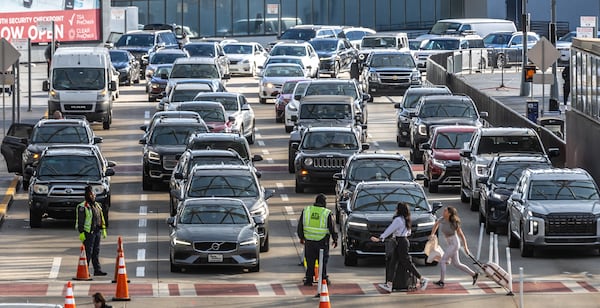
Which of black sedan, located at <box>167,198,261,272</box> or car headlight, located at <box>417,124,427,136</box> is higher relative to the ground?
car headlight, located at <box>417,124,427,136</box>

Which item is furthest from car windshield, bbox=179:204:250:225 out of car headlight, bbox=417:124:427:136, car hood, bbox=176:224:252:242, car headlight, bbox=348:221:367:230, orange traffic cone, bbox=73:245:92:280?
car headlight, bbox=417:124:427:136

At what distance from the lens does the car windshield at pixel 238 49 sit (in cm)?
7338

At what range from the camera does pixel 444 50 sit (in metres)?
76.4

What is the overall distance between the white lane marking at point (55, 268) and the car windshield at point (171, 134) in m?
10.2

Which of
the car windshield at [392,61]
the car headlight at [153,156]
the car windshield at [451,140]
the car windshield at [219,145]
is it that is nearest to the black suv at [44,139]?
the car headlight at [153,156]

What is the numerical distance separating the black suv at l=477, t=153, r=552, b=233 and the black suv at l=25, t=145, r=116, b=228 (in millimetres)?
7507

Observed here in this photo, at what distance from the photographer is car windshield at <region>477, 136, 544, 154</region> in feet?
122

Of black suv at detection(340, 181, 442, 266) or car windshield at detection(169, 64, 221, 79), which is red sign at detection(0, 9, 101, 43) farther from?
black suv at detection(340, 181, 442, 266)

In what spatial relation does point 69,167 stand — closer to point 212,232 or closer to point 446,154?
point 212,232

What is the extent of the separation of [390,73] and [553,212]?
30.6m

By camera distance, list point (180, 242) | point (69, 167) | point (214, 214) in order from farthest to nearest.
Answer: point (69, 167)
point (214, 214)
point (180, 242)

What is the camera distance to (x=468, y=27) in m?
87.2

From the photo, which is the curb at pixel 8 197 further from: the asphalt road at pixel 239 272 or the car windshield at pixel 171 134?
the car windshield at pixel 171 134

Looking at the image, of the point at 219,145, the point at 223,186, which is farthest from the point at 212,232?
the point at 219,145
